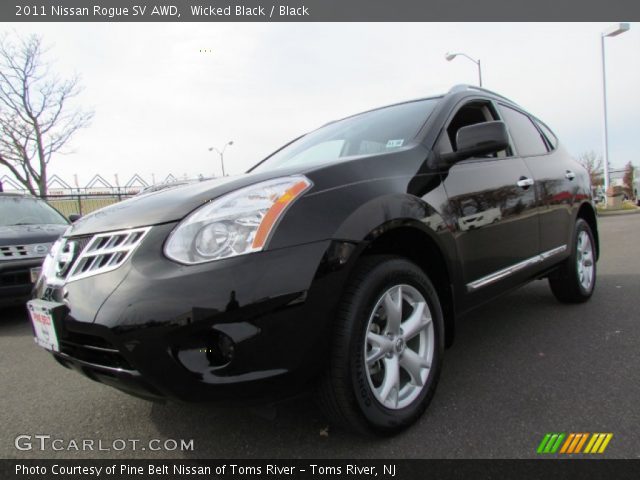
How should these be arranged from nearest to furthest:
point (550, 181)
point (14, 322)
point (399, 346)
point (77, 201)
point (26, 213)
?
point (399, 346) → point (550, 181) → point (14, 322) → point (26, 213) → point (77, 201)

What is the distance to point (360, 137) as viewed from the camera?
2.75 meters

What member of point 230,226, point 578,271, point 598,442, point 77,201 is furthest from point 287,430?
point 77,201

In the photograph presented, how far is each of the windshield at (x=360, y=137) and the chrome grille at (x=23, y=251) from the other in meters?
2.80

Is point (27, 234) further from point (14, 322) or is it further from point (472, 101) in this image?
point (472, 101)

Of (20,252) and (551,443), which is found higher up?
(20,252)

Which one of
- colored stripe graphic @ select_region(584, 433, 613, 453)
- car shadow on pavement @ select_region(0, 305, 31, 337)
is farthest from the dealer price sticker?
car shadow on pavement @ select_region(0, 305, 31, 337)

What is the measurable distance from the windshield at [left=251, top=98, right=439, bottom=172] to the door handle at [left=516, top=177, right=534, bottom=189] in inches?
31.6

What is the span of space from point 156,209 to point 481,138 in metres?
1.63

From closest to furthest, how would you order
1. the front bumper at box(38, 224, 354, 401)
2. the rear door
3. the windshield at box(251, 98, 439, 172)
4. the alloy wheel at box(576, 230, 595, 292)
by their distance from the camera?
the front bumper at box(38, 224, 354, 401)
the windshield at box(251, 98, 439, 172)
the rear door
the alloy wheel at box(576, 230, 595, 292)

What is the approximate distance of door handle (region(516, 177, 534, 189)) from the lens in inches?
112

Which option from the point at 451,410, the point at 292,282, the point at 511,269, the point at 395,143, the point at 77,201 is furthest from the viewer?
the point at 77,201

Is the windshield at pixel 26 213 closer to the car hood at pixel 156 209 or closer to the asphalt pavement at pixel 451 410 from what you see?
the asphalt pavement at pixel 451 410

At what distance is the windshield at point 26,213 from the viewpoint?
16.6ft

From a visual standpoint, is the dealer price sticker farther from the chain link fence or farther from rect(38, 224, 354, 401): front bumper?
the chain link fence
